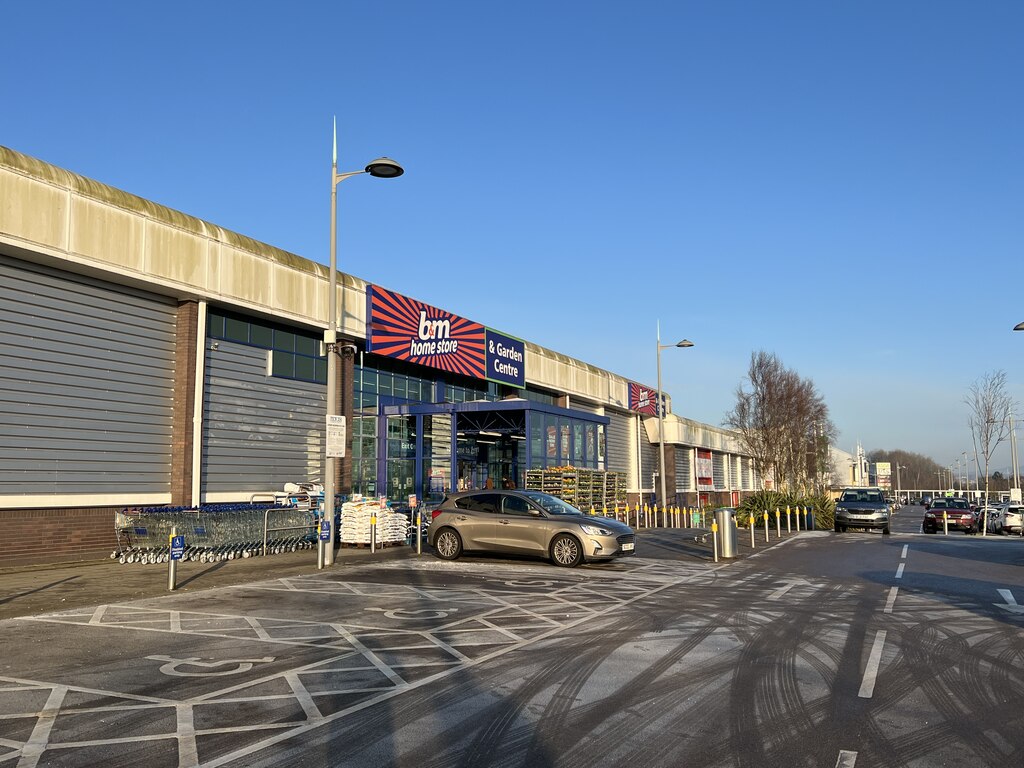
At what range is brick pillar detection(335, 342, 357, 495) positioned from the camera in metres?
25.3

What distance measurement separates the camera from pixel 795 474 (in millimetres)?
56031

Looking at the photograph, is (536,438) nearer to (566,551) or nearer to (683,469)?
(566,551)

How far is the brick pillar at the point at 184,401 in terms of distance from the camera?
1997 centimetres

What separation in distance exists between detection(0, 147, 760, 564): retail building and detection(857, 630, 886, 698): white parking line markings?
15.8 m

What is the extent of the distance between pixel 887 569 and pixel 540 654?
38.0 ft

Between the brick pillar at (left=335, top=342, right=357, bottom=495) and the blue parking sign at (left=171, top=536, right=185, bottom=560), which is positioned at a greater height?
the brick pillar at (left=335, top=342, right=357, bottom=495)

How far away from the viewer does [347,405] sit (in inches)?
1017

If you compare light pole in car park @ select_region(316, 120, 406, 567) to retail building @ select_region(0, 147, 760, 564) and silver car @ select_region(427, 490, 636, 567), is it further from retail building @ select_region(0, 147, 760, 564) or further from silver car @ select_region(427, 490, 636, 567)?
retail building @ select_region(0, 147, 760, 564)

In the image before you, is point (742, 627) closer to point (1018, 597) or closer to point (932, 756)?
point (932, 756)

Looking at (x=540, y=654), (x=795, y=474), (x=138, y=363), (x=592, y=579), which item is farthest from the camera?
(x=795, y=474)

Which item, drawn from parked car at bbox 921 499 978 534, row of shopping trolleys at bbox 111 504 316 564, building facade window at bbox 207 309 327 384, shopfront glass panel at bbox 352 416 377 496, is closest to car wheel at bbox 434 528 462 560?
row of shopping trolleys at bbox 111 504 316 564

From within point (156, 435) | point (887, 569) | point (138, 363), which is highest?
point (138, 363)

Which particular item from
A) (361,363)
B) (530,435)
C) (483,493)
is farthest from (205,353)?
(530,435)

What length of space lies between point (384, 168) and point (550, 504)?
25.8 ft
